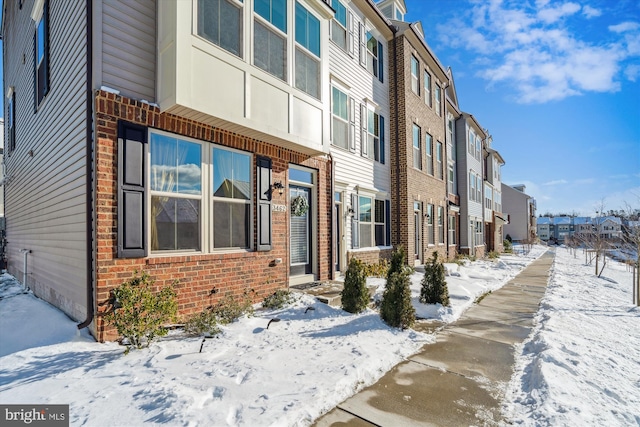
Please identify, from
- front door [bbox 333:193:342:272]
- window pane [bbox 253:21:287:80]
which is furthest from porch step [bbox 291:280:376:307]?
window pane [bbox 253:21:287:80]

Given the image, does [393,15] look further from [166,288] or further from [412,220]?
[166,288]

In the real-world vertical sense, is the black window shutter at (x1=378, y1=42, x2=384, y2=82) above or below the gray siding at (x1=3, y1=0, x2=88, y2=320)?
above

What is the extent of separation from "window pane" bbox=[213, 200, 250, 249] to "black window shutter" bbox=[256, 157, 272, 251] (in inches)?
9.9

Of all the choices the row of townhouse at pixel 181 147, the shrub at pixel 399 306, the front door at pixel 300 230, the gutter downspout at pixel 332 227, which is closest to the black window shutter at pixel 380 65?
the row of townhouse at pixel 181 147

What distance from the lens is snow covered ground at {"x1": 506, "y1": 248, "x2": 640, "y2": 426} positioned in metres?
3.02

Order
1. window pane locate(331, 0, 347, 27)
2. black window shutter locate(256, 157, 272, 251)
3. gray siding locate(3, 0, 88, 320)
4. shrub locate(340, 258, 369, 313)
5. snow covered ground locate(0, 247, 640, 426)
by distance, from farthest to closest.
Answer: window pane locate(331, 0, 347, 27) < black window shutter locate(256, 157, 272, 251) < shrub locate(340, 258, 369, 313) < gray siding locate(3, 0, 88, 320) < snow covered ground locate(0, 247, 640, 426)

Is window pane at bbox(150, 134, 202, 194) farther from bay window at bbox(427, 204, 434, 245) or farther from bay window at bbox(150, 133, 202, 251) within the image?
bay window at bbox(427, 204, 434, 245)

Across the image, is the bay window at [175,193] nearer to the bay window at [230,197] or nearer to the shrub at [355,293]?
the bay window at [230,197]

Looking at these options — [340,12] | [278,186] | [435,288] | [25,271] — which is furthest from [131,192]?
[340,12]

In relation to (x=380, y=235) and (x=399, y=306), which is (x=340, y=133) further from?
(x=399, y=306)

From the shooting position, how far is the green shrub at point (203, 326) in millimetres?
4637

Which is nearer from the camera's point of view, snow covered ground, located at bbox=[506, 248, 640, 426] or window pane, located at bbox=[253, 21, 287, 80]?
snow covered ground, located at bbox=[506, 248, 640, 426]

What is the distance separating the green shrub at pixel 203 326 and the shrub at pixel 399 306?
8.95 feet

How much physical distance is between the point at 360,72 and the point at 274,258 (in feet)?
23.9
